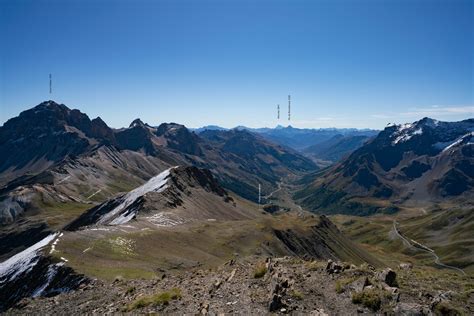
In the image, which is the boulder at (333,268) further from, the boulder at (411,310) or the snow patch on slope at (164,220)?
the snow patch on slope at (164,220)

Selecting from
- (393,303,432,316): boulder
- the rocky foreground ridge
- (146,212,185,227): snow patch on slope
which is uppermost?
(393,303,432,316): boulder

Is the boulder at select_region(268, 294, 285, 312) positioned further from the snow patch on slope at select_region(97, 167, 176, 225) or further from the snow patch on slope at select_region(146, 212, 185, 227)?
the snow patch on slope at select_region(97, 167, 176, 225)

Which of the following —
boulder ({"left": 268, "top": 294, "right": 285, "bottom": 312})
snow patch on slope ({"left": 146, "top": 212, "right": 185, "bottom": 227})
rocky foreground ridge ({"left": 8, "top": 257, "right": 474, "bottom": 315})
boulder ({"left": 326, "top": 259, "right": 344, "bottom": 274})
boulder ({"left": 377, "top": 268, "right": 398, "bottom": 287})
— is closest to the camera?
rocky foreground ridge ({"left": 8, "top": 257, "right": 474, "bottom": 315})

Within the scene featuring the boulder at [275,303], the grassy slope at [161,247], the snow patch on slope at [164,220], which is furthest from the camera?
the snow patch on slope at [164,220]

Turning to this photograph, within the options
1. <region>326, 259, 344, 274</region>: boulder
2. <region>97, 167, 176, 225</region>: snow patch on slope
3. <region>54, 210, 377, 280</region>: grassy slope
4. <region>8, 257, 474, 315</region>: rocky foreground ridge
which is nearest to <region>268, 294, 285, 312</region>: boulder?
<region>8, 257, 474, 315</region>: rocky foreground ridge

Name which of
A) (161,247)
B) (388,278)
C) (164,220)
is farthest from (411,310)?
(164,220)

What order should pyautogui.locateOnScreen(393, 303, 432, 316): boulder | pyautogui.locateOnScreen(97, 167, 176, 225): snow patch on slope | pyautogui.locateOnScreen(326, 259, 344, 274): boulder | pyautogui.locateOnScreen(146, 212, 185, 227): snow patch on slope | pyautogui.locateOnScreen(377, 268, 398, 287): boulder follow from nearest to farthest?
pyautogui.locateOnScreen(393, 303, 432, 316): boulder < pyautogui.locateOnScreen(377, 268, 398, 287): boulder < pyautogui.locateOnScreen(326, 259, 344, 274): boulder < pyautogui.locateOnScreen(146, 212, 185, 227): snow patch on slope < pyautogui.locateOnScreen(97, 167, 176, 225): snow patch on slope

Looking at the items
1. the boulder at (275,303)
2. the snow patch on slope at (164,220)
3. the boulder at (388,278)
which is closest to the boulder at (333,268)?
the boulder at (388,278)

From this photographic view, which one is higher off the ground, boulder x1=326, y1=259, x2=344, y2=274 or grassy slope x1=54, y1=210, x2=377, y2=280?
boulder x1=326, y1=259, x2=344, y2=274

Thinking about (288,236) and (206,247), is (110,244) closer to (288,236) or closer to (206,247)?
(206,247)

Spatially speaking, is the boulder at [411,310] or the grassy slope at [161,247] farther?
the grassy slope at [161,247]

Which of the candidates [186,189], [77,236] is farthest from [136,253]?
[186,189]
